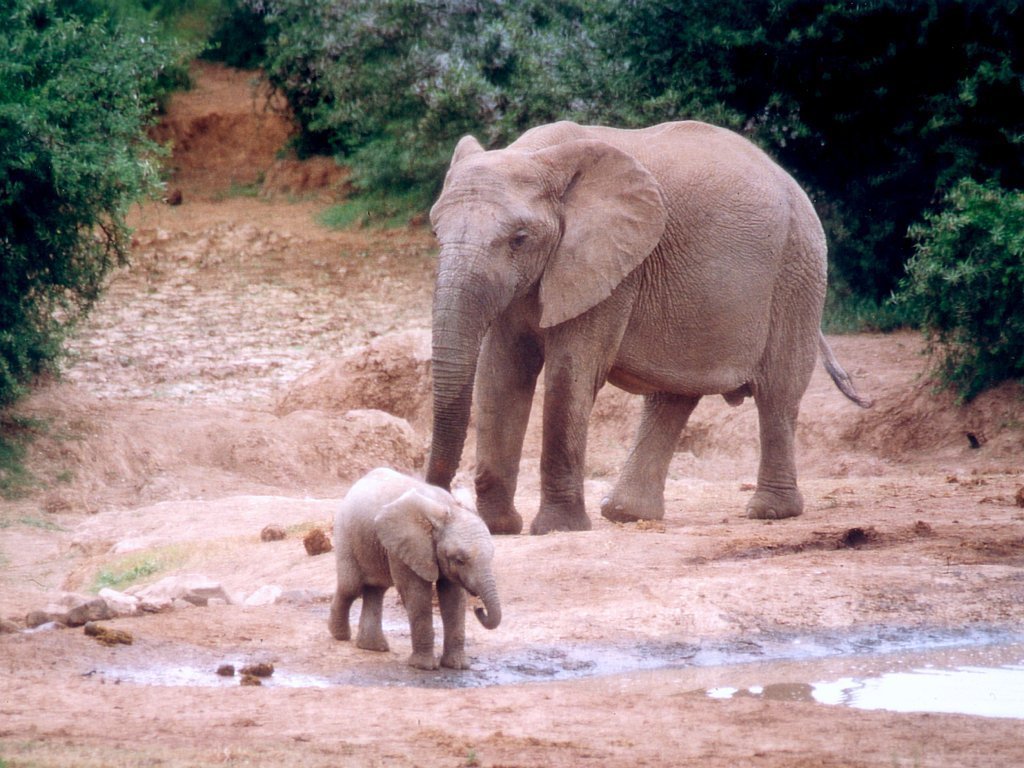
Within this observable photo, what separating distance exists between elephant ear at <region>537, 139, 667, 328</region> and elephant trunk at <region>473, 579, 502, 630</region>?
291 centimetres

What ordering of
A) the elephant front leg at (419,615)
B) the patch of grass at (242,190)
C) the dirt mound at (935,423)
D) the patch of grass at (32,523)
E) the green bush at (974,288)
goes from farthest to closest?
the patch of grass at (242,190) → the dirt mound at (935,423) → the green bush at (974,288) → the patch of grass at (32,523) → the elephant front leg at (419,615)

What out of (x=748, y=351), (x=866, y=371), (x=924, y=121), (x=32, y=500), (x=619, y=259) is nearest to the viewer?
(x=619, y=259)

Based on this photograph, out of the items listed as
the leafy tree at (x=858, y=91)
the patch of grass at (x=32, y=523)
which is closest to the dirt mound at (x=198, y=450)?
the patch of grass at (x=32, y=523)

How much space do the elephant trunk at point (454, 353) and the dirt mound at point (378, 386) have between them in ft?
24.9

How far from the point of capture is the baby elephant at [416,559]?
21.1 feet

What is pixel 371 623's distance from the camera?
6.98 m

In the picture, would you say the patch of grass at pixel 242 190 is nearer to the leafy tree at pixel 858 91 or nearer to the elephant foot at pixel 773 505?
the leafy tree at pixel 858 91

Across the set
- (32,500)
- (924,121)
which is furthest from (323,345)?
(924,121)

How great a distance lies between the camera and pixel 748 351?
10188 mm

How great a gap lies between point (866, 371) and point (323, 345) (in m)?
6.78

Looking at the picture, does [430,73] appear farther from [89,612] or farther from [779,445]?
[89,612]

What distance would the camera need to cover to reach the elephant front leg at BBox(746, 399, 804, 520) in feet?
34.8

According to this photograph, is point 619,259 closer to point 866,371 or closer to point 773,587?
point 773,587

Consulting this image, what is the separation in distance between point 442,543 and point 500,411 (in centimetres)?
299
